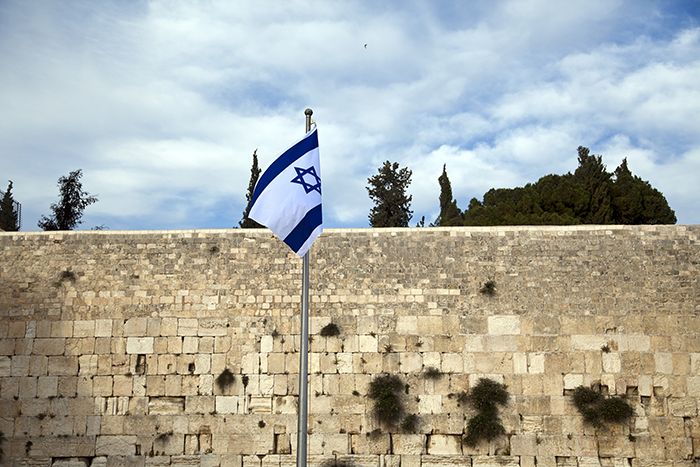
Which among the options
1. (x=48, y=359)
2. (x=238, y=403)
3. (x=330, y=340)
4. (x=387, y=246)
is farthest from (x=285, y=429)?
(x=48, y=359)

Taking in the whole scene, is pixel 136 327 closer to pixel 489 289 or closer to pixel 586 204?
pixel 489 289

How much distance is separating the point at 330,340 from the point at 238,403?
6.65 ft

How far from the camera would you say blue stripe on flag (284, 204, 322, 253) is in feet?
17.6

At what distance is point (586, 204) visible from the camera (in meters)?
17.2

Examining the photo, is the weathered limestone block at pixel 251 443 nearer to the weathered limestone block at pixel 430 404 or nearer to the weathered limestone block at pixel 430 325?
the weathered limestone block at pixel 430 404

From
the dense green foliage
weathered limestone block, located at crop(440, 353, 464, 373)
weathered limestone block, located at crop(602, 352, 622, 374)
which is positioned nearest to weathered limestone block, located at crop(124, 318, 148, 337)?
weathered limestone block, located at crop(440, 353, 464, 373)

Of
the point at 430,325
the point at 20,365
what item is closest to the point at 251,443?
the point at 430,325

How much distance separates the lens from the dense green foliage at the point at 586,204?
1706cm

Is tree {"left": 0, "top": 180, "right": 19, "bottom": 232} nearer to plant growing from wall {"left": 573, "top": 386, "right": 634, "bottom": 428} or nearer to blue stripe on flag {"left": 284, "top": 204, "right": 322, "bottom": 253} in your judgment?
blue stripe on flag {"left": 284, "top": 204, "right": 322, "bottom": 253}

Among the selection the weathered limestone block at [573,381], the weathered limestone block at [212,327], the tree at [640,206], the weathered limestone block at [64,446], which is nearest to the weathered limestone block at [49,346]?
the weathered limestone block at [64,446]

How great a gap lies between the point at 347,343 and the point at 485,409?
2.76 metres

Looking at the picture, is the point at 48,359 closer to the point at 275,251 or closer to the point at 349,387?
the point at 275,251

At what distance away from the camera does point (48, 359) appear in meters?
9.55

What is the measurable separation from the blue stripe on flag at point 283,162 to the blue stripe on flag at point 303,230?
54 centimetres
